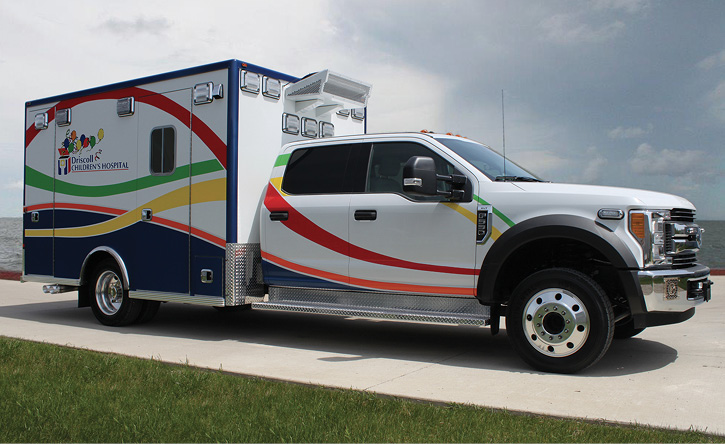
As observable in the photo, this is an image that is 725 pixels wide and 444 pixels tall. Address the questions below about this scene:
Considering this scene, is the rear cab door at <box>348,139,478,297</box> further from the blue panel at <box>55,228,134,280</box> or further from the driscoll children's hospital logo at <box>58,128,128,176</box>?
the driscoll children's hospital logo at <box>58,128,128,176</box>

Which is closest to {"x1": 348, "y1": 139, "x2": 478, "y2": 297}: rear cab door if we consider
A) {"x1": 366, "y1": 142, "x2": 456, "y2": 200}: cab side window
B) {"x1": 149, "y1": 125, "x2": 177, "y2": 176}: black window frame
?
{"x1": 366, "y1": 142, "x2": 456, "y2": 200}: cab side window

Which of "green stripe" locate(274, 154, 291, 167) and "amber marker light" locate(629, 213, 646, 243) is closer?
"amber marker light" locate(629, 213, 646, 243)

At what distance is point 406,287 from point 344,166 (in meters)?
1.44

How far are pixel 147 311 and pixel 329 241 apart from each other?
3.15 m

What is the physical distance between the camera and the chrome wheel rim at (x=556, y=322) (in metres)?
5.65

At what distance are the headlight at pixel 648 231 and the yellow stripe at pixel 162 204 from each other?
4.19 meters

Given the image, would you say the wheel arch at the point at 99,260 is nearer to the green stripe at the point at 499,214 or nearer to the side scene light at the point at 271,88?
the side scene light at the point at 271,88

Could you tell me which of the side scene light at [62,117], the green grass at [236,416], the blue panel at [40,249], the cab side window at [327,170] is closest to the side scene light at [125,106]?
the side scene light at [62,117]

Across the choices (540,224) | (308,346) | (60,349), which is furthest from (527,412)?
(60,349)

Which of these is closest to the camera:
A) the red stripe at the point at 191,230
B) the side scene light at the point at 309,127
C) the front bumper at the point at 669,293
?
the front bumper at the point at 669,293

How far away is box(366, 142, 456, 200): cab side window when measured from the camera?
670cm

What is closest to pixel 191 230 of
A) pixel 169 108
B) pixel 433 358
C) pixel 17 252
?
pixel 169 108

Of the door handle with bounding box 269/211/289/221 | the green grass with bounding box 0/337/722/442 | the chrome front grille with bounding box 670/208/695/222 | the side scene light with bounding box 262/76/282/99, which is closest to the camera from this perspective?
the green grass with bounding box 0/337/722/442

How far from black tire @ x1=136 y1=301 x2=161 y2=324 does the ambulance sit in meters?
0.02
